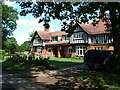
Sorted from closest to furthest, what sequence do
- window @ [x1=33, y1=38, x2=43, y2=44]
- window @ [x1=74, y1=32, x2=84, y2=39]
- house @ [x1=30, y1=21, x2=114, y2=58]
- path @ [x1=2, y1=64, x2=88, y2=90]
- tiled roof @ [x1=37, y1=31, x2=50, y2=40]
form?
1. path @ [x1=2, y1=64, x2=88, y2=90]
2. house @ [x1=30, y1=21, x2=114, y2=58]
3. window @ [x1=74, y1=32, x2=84, y2=39]
4. tiled roof @ [x1=37, y1=31, x2=50, y2=40]
5. window @ [x1=33, y1=38, x2=43, y2=44]

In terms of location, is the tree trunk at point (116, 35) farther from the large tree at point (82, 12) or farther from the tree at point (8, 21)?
the tree at point (8, 21)

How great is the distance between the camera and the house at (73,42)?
93.6 feet

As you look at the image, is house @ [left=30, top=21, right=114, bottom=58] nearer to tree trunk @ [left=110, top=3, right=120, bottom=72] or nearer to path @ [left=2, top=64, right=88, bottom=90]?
tree trunk @ [left=110, top=3, right=120, bottom=72]

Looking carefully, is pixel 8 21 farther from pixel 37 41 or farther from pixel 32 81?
pixel 32 81

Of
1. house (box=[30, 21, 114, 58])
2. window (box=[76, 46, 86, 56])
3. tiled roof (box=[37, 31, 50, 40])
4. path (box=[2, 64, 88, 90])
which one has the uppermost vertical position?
tiled roof (box=[37, 31, 50, 40])

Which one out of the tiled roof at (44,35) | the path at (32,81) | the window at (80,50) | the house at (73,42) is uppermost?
the tiled roof at (44,35)

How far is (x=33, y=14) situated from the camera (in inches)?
479

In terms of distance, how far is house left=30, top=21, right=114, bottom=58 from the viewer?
1123 inches

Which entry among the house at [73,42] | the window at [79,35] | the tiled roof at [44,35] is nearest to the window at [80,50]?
the house at [73,42]

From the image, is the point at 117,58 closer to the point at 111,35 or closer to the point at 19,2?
the point at 111,35

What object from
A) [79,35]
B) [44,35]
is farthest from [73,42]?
[44,35]

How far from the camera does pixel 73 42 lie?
105 ft

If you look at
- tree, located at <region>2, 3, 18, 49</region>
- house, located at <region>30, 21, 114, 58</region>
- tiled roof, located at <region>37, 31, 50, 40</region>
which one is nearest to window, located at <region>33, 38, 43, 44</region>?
house, located at <region>30, 21, 114, 58</region>

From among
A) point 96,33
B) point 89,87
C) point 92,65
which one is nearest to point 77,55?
point 96,33
